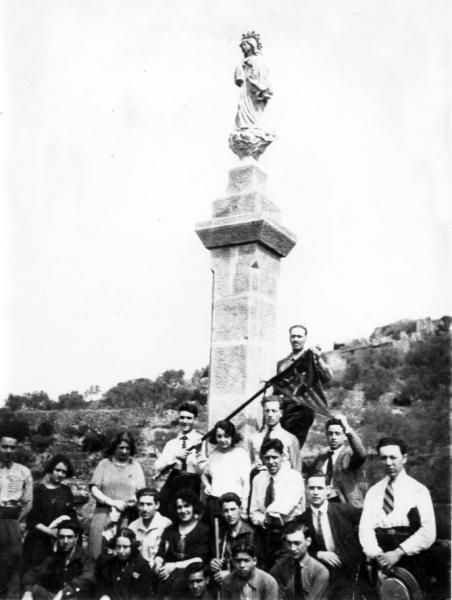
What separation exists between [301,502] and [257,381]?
4.26ft

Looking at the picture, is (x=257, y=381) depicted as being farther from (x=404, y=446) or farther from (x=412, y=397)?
(x=412, y=397)

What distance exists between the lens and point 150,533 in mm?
6043

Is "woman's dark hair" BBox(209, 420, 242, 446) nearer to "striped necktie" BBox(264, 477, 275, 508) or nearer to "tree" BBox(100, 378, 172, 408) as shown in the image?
"striped necktie" BBox(264, 477, 275, 508)

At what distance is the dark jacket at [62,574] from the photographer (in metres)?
5.85

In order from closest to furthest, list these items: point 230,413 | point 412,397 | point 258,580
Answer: point 258,580
point 230,413
point 412,397

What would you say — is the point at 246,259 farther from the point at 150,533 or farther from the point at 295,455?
the point at 150,533

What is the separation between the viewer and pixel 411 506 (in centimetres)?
546

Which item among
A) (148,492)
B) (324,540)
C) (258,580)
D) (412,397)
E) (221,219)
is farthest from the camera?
(412,397)

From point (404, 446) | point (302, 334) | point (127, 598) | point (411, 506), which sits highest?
point (302, 334)

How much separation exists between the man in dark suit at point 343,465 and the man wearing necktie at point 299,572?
2.45 feet

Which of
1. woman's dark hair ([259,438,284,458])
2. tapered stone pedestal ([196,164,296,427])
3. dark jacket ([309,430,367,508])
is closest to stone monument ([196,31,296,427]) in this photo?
tapered stone pedestal ([196,164,296,427])

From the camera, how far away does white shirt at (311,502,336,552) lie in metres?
5.62

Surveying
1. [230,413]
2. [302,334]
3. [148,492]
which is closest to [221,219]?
[302,334]

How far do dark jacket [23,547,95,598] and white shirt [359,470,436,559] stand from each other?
6.88 ft
